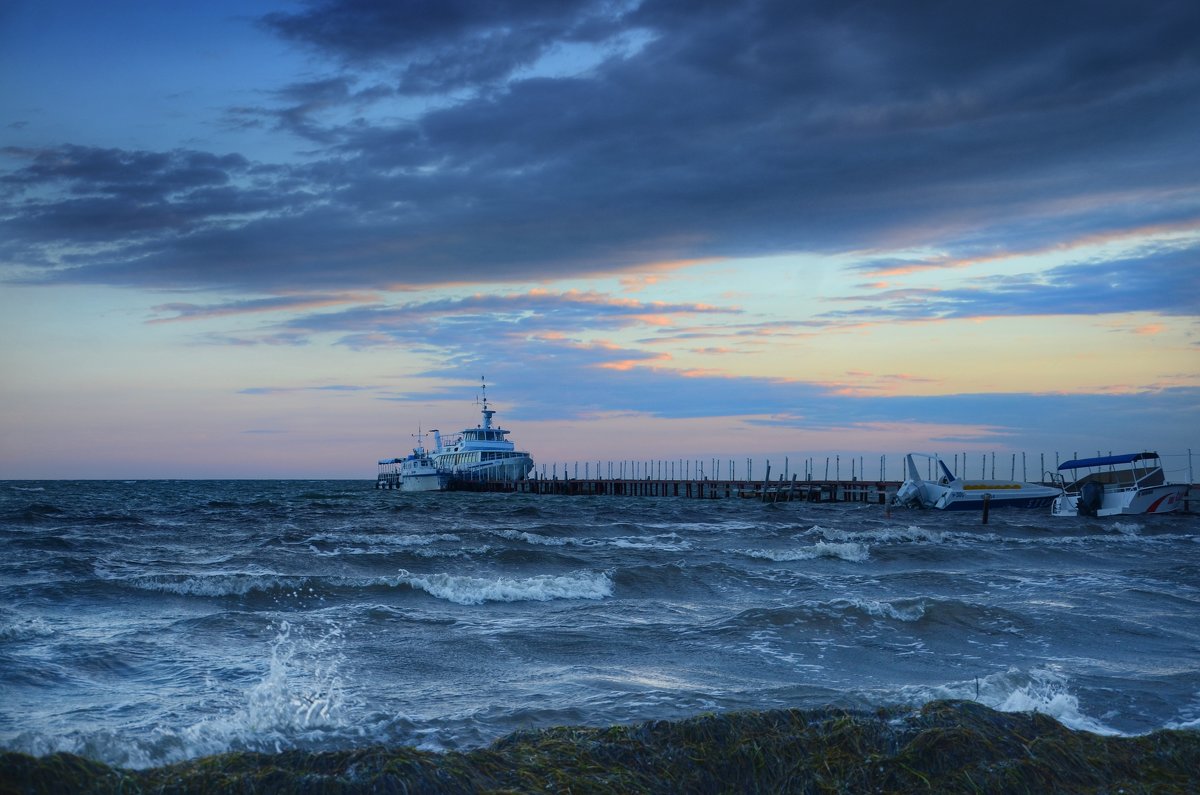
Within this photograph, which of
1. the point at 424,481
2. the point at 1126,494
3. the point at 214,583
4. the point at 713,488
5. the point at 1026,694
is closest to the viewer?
the point at 1026,694

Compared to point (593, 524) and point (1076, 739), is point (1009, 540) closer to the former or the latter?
point (593, 524)

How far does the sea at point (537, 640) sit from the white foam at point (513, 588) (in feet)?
0.23

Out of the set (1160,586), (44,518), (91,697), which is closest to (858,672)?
(91,697)

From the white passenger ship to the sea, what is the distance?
72.0 metres

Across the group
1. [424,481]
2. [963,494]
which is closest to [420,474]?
[424,481]

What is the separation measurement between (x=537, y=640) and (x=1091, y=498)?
41.7m

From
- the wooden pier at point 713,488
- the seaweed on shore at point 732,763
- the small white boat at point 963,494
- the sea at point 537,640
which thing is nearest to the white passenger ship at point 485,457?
the wooden pier at point 713,488

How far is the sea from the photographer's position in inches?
314

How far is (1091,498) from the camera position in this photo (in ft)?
149

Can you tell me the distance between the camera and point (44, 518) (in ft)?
127

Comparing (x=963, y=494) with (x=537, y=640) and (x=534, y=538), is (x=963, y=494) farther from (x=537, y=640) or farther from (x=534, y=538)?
(x=537, y=640)

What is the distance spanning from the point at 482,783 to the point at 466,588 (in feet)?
37.4

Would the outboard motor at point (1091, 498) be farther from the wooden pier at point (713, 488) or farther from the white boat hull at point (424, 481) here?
the white boat hull at point (424, 481)

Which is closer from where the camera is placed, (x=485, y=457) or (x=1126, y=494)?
(x=1126, y=494)
